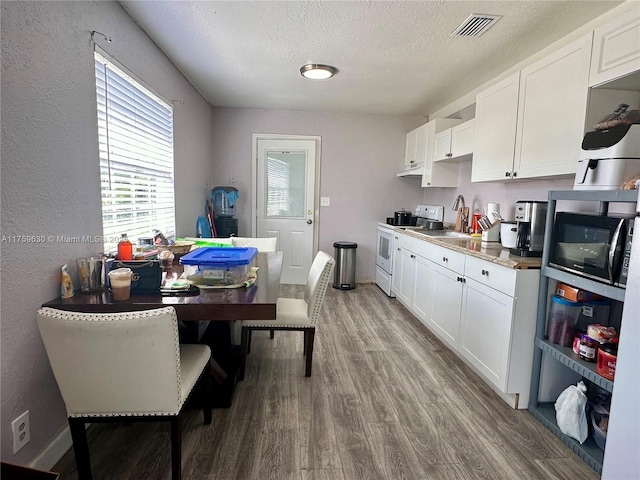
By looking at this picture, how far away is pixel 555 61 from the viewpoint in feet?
6.97

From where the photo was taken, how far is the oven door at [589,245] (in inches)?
58.9

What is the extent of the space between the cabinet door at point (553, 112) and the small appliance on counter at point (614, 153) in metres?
0.23

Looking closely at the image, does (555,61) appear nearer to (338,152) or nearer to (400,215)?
(400,215)

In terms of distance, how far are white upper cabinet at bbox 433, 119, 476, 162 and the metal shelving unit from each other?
4.84 feet

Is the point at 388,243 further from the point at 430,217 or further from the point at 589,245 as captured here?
the point at 589,245

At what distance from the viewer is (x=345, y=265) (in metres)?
4.60

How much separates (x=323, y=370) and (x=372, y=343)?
2.10 feet

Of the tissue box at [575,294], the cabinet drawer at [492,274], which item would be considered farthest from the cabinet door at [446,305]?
the tissue box at [575,294]

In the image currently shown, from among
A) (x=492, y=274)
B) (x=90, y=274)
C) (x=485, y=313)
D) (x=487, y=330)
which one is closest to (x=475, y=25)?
(x=492, y=274)

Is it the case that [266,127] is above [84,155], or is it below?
above

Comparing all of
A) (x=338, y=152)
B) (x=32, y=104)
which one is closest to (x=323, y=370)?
(x=32, y=104)

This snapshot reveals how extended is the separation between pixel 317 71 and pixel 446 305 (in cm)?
231

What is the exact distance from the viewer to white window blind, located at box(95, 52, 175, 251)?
6.59ft

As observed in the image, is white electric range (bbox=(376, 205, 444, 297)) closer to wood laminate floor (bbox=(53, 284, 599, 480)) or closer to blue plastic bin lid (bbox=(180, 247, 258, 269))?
→ wood laminate floor (bbox=(53, 284, 599, 480))
